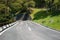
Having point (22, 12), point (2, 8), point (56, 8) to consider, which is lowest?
point (22, 12)

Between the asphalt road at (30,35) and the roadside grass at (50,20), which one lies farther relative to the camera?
the roadside grass at (50,20)

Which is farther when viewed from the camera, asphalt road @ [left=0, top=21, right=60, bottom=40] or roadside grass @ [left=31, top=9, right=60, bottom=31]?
roadside grass @ [left=31, top=9, right=60, bottom=31]

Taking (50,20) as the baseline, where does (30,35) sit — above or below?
above

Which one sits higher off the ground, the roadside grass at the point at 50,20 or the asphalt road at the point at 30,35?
the asphalt road at the point at 30,35

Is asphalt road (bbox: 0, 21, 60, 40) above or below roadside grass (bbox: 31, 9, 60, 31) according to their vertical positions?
above

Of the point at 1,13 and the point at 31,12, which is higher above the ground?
the point at 1,13

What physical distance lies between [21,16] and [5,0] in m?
44.0

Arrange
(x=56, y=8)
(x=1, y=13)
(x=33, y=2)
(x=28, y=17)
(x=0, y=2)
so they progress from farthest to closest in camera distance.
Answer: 1. (x=33, y=2)
2. (x=28, y=17)
3. (x=56, y=8)
4. (x=0, y=2)
5. (x=1, y=13)

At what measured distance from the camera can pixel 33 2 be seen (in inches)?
5413

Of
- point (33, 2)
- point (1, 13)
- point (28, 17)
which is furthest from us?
point (33, 2)

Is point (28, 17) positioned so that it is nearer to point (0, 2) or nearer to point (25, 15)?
point (25, 15)

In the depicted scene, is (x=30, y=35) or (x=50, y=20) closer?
(x=30, y=35)

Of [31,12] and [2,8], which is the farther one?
[31,12]

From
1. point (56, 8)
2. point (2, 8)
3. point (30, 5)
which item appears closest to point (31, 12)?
point (30, 5)
